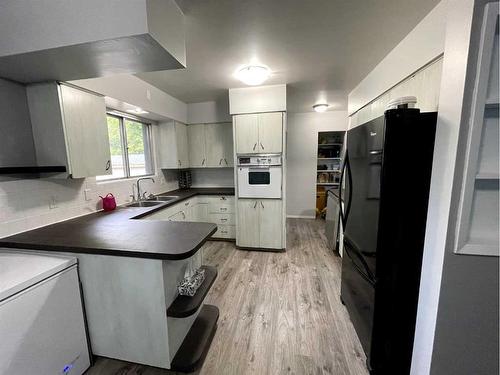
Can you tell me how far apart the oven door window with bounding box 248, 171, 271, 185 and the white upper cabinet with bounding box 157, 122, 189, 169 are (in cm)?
134

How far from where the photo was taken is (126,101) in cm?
239

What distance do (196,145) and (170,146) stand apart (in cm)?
54

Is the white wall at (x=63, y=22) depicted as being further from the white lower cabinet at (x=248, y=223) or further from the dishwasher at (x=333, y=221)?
the dishwasher at (x=333, y=221)

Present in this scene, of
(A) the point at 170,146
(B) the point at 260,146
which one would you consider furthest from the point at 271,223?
(A) the point at 170,146

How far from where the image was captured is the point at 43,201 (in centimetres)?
182

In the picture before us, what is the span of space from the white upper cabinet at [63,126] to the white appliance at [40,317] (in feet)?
2.50

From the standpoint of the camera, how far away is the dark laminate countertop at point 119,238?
1247 mm

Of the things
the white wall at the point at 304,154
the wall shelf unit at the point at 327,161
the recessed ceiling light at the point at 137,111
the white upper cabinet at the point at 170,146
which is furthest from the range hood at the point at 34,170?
the wall shelf unit at the point at 327,161

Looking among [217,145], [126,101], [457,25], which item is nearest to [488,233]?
[457,25]

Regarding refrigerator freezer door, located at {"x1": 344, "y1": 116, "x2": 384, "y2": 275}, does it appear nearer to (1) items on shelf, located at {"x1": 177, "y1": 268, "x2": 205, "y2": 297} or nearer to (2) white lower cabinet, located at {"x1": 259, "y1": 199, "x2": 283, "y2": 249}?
(1) items on shelf, located at {"x1": 177, "y1": 268, "x2": 205, "y2": 297}

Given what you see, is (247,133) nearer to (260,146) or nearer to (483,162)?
(260,146)

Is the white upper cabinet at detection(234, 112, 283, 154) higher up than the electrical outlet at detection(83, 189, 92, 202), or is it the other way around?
the white upper cabinet at detection(234, 112, 283, 154)

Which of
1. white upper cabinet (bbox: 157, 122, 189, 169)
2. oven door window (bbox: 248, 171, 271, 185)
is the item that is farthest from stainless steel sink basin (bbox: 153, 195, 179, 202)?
oven door window (bbox: 248, 171, 271, 185)

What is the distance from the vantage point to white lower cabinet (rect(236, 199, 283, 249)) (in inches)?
127
